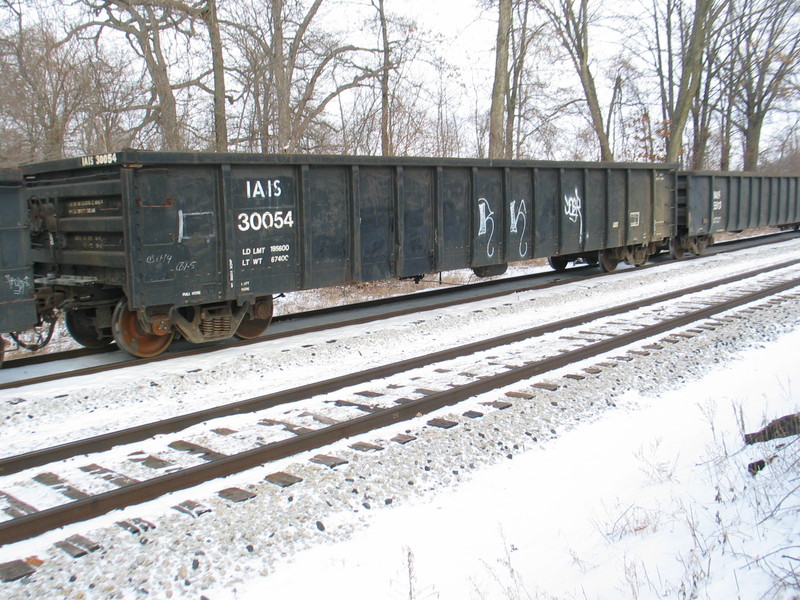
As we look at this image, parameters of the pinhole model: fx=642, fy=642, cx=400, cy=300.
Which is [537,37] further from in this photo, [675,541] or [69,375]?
[675,541]

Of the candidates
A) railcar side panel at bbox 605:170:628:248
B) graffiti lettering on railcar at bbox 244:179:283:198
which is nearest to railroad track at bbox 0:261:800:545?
graffiti lettering on railcar at bbox 244:179:283:198

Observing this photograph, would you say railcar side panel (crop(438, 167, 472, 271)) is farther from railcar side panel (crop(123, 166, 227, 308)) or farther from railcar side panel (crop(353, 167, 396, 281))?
railcar side panel (crop(123, 166, 227, 308))

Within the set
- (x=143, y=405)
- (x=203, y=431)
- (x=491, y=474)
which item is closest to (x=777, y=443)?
(x=491, y=474)

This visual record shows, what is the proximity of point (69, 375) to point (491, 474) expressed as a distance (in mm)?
5601

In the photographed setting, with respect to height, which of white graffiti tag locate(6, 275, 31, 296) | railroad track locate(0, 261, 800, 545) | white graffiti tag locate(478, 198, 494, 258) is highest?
white graffiti tag locate(478, 198, 494, 258)

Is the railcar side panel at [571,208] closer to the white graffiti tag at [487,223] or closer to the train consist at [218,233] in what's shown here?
the train consist at [218,233]

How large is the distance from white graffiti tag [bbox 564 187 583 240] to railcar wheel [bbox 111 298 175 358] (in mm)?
9439

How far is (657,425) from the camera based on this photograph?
6141 mm

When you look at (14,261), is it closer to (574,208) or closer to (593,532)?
(593,532)

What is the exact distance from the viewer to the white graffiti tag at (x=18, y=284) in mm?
7586

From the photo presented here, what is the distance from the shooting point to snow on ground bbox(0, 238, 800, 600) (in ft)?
11.9

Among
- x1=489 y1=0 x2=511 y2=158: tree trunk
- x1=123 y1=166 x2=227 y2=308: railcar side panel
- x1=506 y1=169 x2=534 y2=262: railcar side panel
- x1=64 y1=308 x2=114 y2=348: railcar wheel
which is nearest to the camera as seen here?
x1=123 y1=166 x2=227 y2=308: railcar side panel

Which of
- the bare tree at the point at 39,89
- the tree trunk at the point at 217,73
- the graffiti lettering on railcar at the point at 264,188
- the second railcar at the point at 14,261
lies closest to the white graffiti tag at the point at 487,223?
the graffiti lettering on railcar at the point at 264,188

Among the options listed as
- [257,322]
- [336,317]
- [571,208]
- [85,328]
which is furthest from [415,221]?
[85,328]
